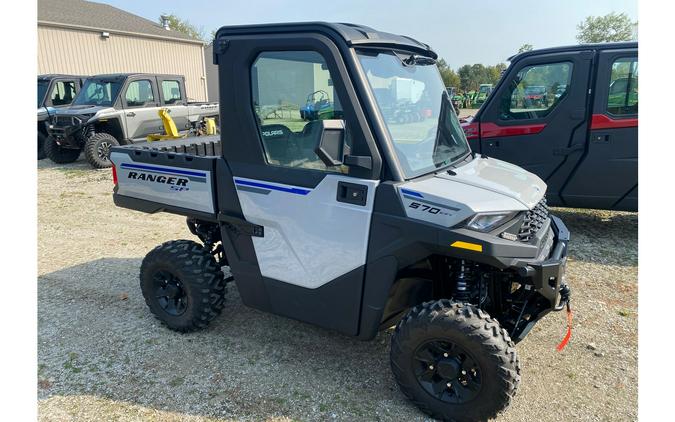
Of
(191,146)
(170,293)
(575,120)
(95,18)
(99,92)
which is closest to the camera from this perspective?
(170,293)

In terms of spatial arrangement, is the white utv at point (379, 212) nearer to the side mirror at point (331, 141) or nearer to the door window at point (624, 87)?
the side mirror at point (331, 141)

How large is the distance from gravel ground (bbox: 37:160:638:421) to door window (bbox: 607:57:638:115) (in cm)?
185

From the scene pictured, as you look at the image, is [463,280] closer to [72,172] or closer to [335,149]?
[335,149]

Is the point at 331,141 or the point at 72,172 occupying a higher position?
the point at 331,141

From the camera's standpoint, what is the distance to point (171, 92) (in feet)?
41.8

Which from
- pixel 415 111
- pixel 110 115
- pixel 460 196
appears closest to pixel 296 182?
pixel 415 111

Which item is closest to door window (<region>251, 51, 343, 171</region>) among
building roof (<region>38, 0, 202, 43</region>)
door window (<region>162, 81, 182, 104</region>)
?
door window (<region>162, 81, 182, 104</region>)

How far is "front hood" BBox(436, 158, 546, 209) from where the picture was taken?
2.81 meters

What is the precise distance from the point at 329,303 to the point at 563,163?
164 inches

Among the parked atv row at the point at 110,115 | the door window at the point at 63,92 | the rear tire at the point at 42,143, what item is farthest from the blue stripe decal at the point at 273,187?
the door window at the point at 63,92

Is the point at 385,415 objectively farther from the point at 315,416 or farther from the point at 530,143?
the point at 530,143

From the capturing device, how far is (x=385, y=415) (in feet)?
9.37

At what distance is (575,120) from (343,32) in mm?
4127

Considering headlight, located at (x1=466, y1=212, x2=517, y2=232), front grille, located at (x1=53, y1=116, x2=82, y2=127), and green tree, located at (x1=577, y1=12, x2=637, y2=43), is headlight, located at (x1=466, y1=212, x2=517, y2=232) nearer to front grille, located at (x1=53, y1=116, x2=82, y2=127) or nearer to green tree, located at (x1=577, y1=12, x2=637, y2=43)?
front grille, located at (x1=53, y1=116, x2=82, y2=127)
